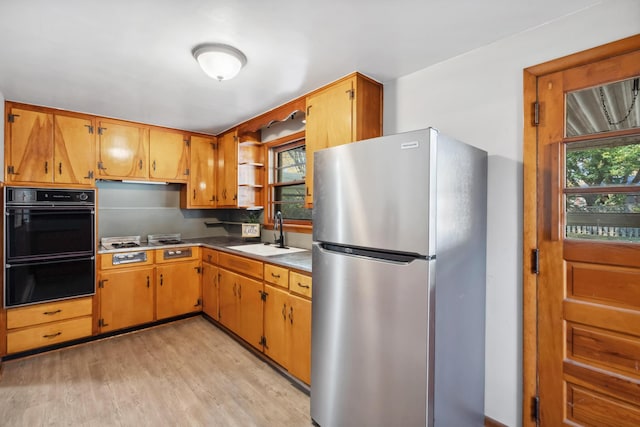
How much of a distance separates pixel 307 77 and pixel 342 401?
2186 mm

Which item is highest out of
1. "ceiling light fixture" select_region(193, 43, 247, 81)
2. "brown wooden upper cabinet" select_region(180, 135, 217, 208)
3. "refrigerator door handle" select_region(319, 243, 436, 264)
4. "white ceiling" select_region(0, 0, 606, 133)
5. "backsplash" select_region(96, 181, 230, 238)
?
"white ceiling" select_region(0, 0, 606, 133)

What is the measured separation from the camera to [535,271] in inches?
65.1

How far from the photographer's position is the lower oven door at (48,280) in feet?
8.91

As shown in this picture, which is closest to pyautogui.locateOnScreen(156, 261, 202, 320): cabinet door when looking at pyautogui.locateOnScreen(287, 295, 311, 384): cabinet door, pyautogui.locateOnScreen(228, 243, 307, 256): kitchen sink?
pyautogui.locateOnScreen(228, 243, 307, 256): kitchen sink

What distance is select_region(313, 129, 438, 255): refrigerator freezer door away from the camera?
1359 millimetres

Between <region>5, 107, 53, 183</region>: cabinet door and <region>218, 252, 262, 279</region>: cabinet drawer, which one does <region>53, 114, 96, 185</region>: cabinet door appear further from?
<region>218, 252, 262, 279</region>: cabinet drawer

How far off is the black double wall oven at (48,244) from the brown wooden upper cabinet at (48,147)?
17 centimetres

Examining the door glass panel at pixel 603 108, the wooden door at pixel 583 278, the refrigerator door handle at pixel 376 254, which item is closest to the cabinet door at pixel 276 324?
the refrigerator door handle at pixel 376 254

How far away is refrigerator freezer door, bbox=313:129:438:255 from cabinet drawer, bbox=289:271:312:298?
0.48m

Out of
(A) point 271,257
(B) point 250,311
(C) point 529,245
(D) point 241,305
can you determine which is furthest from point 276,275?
(C) point 529,245

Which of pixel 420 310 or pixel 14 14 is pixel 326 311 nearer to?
pixel 420 310

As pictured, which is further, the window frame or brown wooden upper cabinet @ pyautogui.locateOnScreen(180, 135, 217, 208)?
brown wooden upper cabinet @ pyautogui.locateOnScreen(180, 135, 217, 208)

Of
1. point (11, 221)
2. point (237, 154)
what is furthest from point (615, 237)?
point (11, 221)

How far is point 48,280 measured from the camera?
2.87 m
